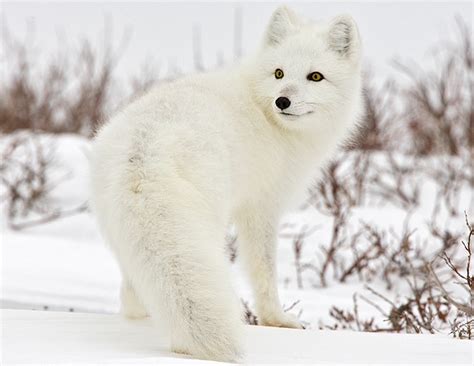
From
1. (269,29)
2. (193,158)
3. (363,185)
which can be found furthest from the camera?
(363,185)

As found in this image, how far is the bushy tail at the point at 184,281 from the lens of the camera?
2.44 meters

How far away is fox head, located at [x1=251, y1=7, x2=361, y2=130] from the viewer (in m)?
3.67

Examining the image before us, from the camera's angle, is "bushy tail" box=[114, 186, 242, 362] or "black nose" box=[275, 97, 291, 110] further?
"black nose" box=[275, 97, 291, 110]

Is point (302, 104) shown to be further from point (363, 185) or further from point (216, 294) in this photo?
point (363, 185)

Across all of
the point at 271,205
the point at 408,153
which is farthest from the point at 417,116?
the point at 271,205

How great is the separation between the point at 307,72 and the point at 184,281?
1601mm

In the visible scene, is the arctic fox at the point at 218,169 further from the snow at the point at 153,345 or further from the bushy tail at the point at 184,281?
the snow at the point at 153,345

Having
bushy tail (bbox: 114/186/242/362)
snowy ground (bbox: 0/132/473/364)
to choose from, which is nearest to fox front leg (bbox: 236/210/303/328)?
snowy ground (bbox: 0/132/473/364)

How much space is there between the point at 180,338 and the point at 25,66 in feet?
25.5

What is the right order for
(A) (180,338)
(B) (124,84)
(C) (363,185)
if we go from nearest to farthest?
(A) (180,338) → (C) (363,185) → (B) (124,84)

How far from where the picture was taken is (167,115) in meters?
3.09

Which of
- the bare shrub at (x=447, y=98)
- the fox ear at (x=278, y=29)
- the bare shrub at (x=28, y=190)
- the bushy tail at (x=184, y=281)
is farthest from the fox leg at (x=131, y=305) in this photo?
the bare shrub at (x=447, y=98)

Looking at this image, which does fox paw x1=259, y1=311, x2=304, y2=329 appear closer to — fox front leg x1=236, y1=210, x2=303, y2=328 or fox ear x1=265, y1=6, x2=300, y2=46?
fox front leg x1=236, y1=210, x2=303, y2=328

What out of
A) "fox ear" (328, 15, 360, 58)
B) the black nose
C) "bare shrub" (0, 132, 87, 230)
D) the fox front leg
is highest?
"fox ear" (328, 15, 360, 58)
